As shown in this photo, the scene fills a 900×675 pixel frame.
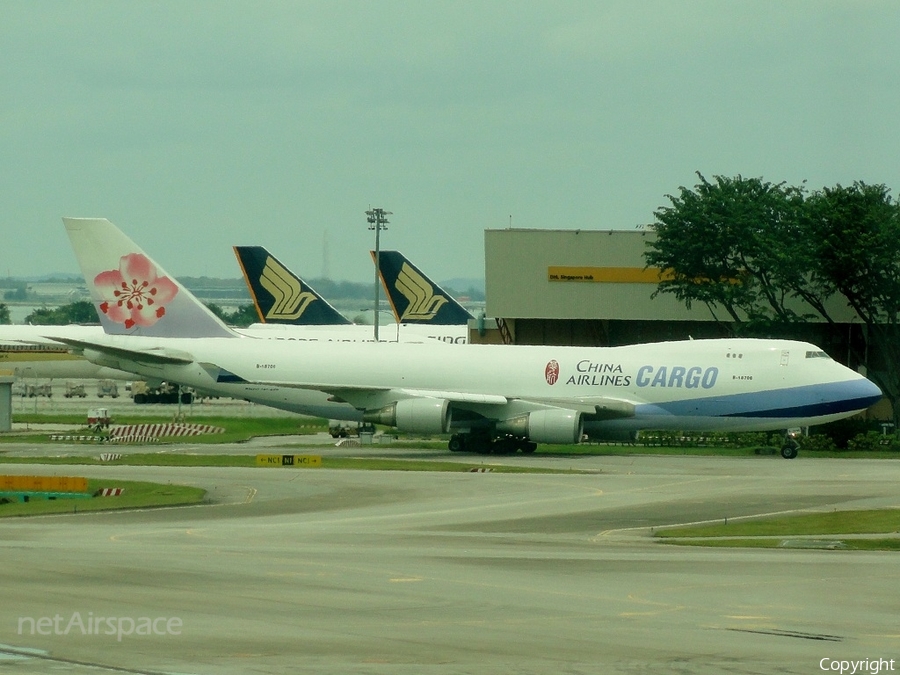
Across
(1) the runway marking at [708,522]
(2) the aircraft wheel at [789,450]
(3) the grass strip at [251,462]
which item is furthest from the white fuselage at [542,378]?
(1) the runway marking at [708,522]

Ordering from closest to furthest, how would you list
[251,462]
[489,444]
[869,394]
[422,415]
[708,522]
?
[708,522]
[251,462]
[869,394]
[422,415]
[489,444]

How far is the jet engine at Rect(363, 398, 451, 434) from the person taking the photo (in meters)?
53.3

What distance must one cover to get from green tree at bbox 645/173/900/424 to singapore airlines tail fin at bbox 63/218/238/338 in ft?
85.9

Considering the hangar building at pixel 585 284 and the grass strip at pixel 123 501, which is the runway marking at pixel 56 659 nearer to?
the grass strip at pixel 123 501

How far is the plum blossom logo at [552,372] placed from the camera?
2157 inches

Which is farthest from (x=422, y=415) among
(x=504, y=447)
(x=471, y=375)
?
(x=504, y=447)

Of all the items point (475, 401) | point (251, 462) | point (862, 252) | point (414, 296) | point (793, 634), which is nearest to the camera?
point (793, 634)

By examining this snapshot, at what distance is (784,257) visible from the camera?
219ft

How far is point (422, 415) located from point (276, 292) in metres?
37.5

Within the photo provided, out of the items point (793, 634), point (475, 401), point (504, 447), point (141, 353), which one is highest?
point (141, 353)

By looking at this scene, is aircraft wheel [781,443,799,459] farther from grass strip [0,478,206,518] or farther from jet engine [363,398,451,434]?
grass strip [0,478,206,518]

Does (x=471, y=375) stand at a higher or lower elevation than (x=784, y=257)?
lower

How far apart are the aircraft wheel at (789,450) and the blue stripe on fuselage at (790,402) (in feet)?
4.55

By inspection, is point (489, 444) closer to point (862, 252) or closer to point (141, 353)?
point (141, 353)
